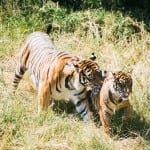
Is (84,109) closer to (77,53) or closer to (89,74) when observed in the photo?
(89,74)

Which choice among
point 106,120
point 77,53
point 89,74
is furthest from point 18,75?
point 106,120

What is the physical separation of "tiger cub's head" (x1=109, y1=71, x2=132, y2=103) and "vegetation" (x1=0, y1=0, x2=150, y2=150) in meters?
0.45

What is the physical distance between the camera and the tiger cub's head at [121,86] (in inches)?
192

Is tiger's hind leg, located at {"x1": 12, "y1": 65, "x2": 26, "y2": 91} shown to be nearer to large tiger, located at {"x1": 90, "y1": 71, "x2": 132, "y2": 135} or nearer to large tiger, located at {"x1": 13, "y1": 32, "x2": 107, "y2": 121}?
large tiger, located at {"x1": 13, "y1": 32, "x2": 107, "y2": 121}

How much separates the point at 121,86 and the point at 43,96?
3.03ft

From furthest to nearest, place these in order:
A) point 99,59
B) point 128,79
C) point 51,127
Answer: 1. point 99,59
2. point 51,127
3. point 128,79

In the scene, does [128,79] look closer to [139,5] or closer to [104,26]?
[104,26]

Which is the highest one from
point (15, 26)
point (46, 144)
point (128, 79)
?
point (15, 26)

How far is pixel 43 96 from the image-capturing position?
544cm

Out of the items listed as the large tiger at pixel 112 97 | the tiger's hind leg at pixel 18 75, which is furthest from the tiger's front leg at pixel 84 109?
the tiger's hind leg at pixel 18 75

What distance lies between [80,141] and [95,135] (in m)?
0.15

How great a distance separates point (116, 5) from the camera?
8172 mm

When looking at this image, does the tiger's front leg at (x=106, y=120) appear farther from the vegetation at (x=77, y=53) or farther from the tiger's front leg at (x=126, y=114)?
the tiger's front leg at (x=126, y=114)

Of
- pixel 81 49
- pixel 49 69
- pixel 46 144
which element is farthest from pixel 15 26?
pixel 46 144
